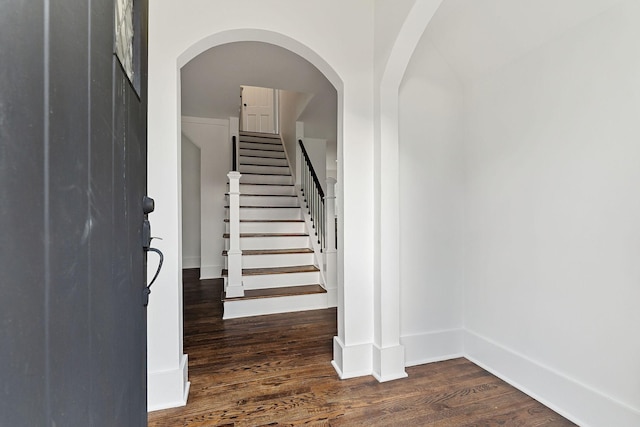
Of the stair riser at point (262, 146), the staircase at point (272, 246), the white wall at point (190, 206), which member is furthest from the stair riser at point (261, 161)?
the white wall at point (190, 206)

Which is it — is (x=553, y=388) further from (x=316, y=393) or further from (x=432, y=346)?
(x=316, y=393)

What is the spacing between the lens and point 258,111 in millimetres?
7250

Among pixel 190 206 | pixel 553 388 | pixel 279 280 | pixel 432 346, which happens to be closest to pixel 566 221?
pixel 553 388

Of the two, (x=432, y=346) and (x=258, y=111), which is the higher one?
(x=258, y=111)

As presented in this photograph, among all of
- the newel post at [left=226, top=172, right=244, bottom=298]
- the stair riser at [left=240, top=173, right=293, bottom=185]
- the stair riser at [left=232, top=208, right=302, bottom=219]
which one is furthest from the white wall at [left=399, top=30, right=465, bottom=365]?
the stair riser at [left=240, top=173, right=293, bottom=185]

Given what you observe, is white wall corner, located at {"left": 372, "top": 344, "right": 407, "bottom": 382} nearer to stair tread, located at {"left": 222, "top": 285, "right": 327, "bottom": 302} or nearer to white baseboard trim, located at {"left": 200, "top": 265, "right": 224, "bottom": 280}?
stair tread, located at {"left": 222, "top": 285, "right": 327, "bottom": 302}

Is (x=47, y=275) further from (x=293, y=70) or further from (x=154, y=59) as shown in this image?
(x=293, y=70)

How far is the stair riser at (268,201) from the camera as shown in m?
4.67

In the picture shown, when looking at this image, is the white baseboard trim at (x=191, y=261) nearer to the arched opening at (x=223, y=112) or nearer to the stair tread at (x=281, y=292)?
the arched opening at (x=223, y=112)

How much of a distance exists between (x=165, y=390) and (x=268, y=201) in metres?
3.40

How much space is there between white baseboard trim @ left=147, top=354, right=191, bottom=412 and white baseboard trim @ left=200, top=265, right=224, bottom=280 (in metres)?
3.12

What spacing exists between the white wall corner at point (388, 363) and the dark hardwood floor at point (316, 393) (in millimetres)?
48

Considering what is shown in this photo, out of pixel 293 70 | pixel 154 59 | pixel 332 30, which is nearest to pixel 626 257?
pixel 332 30

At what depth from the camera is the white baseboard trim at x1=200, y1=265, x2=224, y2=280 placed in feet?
15.1
